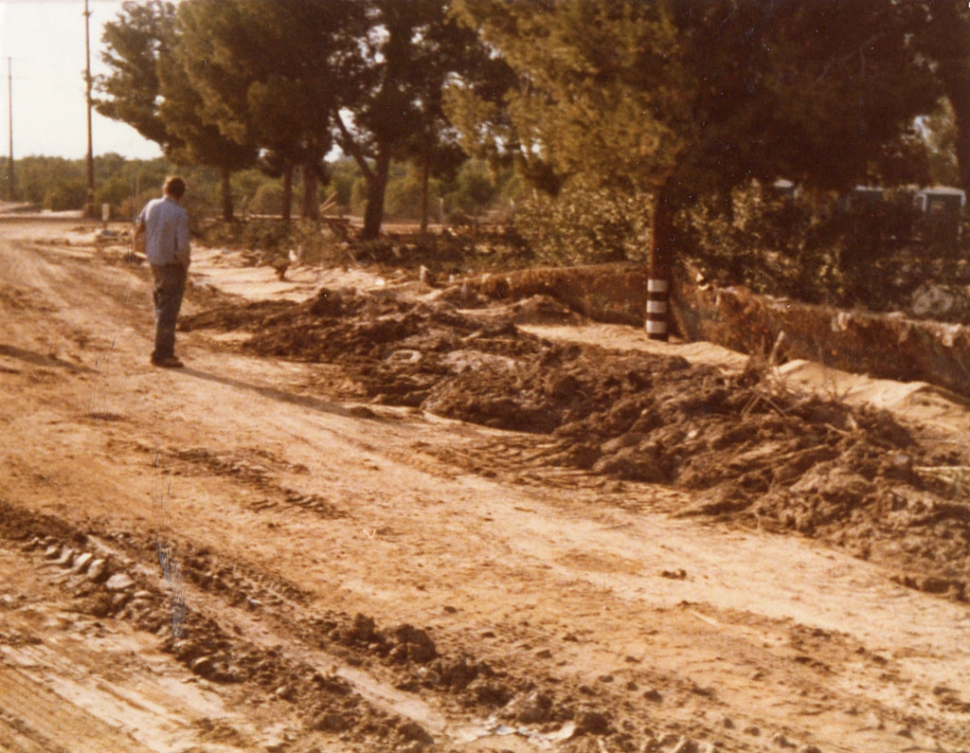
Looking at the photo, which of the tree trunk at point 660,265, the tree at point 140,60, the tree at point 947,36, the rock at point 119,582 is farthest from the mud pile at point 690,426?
the tree at point 140,60

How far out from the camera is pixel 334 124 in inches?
1298

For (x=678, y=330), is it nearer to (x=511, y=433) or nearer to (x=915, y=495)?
(x=511, y=433)

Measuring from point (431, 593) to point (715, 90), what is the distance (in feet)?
32.9

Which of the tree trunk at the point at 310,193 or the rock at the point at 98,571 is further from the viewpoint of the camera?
the tree trunk at the point at 310,193

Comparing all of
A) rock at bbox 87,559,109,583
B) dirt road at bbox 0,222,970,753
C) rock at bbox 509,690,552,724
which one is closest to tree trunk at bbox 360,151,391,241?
dirt road at bbox 0,222,970,753

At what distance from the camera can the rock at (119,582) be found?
193 inches

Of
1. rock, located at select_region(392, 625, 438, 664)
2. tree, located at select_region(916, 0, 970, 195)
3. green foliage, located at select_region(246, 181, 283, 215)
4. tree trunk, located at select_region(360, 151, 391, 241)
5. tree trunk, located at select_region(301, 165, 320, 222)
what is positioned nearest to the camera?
rock, located at select_region(392, 625, 438, 664)

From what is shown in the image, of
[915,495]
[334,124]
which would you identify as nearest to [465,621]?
[915,495]

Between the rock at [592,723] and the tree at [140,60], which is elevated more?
the tree at [140,60]

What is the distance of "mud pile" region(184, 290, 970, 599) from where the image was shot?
629cm

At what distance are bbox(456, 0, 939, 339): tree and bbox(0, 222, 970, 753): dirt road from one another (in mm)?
4987

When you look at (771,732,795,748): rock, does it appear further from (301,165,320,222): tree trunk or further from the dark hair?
(301,165,320,222): tree trunk

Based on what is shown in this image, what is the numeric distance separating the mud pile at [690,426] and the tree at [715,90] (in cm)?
274

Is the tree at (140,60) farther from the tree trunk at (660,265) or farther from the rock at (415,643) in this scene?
the rock at (415,643)
